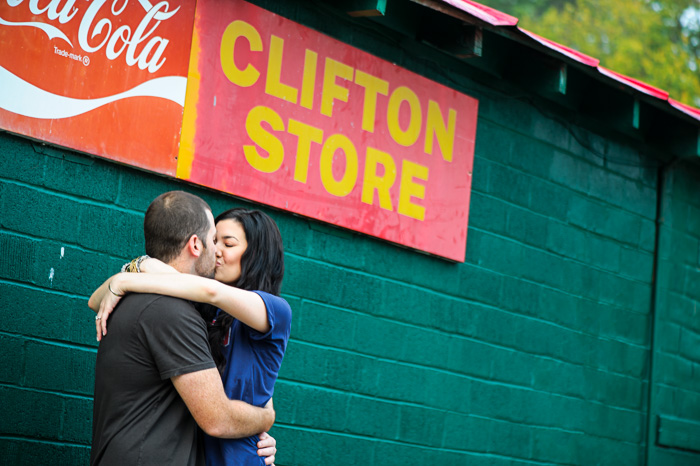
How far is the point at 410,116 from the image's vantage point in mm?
5559

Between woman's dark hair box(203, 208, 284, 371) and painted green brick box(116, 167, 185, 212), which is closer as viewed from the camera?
woman's dark hair box(203, 208, 284, 371)

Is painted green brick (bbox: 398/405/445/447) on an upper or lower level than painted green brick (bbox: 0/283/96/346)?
lower

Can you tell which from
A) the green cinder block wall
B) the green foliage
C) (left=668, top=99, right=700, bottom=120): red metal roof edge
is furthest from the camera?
the green foliage

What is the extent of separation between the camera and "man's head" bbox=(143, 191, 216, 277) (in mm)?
3186

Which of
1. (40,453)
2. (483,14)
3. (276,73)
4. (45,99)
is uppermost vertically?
(483,14)

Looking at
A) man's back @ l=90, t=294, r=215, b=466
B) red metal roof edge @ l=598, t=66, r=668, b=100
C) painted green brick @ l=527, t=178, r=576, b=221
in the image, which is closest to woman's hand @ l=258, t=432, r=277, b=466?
man's back @ l=90, t=294, r=215, b=466

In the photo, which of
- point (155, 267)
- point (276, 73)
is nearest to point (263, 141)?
point (276, 73)

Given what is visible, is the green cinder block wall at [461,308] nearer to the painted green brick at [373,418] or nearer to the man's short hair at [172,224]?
the painted green brick at [373,418]

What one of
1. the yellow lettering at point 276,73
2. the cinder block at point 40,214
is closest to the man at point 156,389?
the cinder block at point 40,214

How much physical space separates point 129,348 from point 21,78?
1.62 meters

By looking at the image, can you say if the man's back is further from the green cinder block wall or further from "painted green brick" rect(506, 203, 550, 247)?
"painted green brick" rect(506, 203, 550, 247)

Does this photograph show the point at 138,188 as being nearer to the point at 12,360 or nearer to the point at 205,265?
the point at 12,360

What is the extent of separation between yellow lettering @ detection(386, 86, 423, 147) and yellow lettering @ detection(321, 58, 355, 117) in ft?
1.30

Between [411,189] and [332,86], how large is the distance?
2.91 ft
